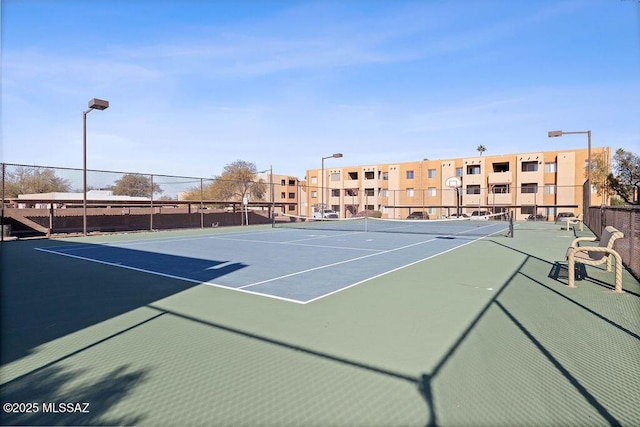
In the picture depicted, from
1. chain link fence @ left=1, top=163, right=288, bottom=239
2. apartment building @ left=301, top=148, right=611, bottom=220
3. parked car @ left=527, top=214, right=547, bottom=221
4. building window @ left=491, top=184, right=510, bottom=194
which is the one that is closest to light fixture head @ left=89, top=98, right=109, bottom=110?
chain link fence @ left=1, top=163, right=288, bottom=239

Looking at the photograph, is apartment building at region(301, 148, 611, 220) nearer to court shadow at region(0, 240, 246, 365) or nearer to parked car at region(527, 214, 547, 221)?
parked car at region(527, 214, 547, 221)

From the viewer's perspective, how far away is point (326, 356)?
3777mm

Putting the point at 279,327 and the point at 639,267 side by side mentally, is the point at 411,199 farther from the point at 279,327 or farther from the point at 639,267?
the point at 279,327

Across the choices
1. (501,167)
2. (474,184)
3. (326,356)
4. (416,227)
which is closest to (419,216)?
(474,184)

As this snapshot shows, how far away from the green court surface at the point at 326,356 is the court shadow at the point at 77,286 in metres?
0.05

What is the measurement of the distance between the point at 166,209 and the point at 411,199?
37696 mm

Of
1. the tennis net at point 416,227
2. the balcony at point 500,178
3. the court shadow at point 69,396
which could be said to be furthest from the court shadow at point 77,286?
the balcony at point 500,178

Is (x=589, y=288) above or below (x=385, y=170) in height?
below

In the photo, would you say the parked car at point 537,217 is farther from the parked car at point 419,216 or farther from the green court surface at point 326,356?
the green court surface at point 326,356

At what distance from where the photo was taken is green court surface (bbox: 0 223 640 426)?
2805 mm

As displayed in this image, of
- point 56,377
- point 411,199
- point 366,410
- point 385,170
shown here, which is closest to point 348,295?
point 366,410

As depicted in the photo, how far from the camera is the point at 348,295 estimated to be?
624 cm

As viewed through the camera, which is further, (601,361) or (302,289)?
(302,289)

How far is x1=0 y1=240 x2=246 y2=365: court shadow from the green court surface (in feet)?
0.16
